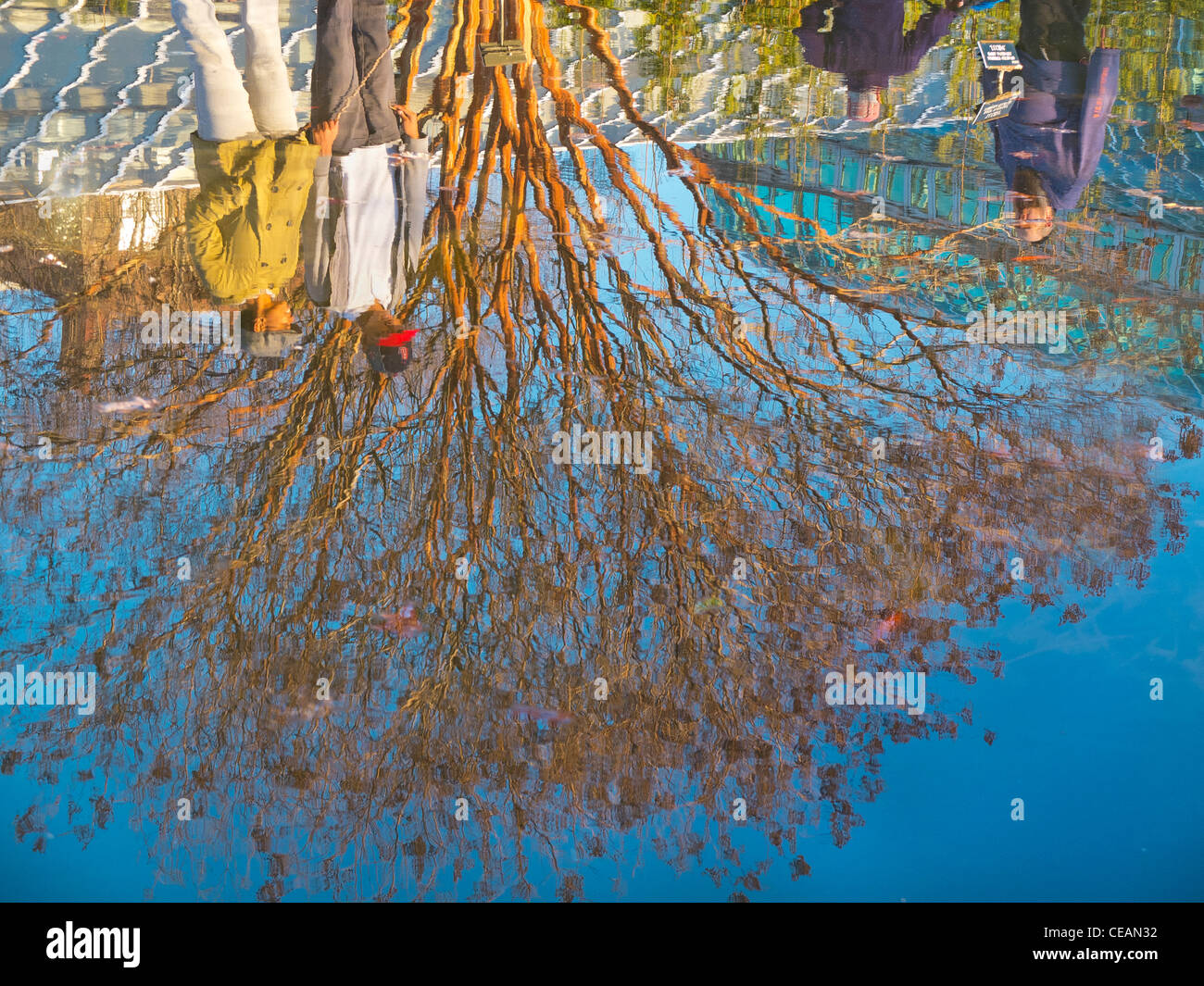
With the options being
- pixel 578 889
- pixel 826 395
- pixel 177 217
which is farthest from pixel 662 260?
pixel 578 889

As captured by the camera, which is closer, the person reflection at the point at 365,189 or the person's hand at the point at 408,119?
the person reflection at the point at 365,189

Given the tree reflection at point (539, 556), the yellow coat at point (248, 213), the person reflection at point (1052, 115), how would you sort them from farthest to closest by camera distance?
the person reflection at point (1052, 115) → the yellow coat at point (248, 213) → the tree reflection at point (539, 556)

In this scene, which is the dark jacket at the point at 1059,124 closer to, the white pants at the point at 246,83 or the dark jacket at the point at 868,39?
the dark jacket at the point at 868,39

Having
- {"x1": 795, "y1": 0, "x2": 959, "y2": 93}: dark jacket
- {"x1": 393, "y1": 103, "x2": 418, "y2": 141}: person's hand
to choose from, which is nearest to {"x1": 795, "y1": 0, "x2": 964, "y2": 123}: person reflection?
{"x1": 795, "y1": 0, "x2": 959, "y2": 93}: dark jacket

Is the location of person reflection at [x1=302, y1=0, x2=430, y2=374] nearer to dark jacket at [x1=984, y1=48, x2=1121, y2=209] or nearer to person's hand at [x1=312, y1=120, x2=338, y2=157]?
person's hand at [x1=312, y1=120, x2=338, y2=157]

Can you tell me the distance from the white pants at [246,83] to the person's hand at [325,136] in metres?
0.14

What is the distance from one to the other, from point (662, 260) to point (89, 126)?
3040 millimetres

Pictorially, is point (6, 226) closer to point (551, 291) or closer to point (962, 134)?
point (551, 291)

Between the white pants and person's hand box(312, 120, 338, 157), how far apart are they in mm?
136

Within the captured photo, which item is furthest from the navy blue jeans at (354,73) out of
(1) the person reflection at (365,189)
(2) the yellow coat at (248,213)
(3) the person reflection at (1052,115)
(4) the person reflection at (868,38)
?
(3) the person reflection at (1052,115)

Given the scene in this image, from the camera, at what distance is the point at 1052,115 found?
556 centimetres

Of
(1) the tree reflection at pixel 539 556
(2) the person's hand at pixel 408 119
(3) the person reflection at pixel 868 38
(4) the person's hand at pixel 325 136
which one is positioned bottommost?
(1) the tree reflection at pixel 539 556

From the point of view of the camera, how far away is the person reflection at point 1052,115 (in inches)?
196
